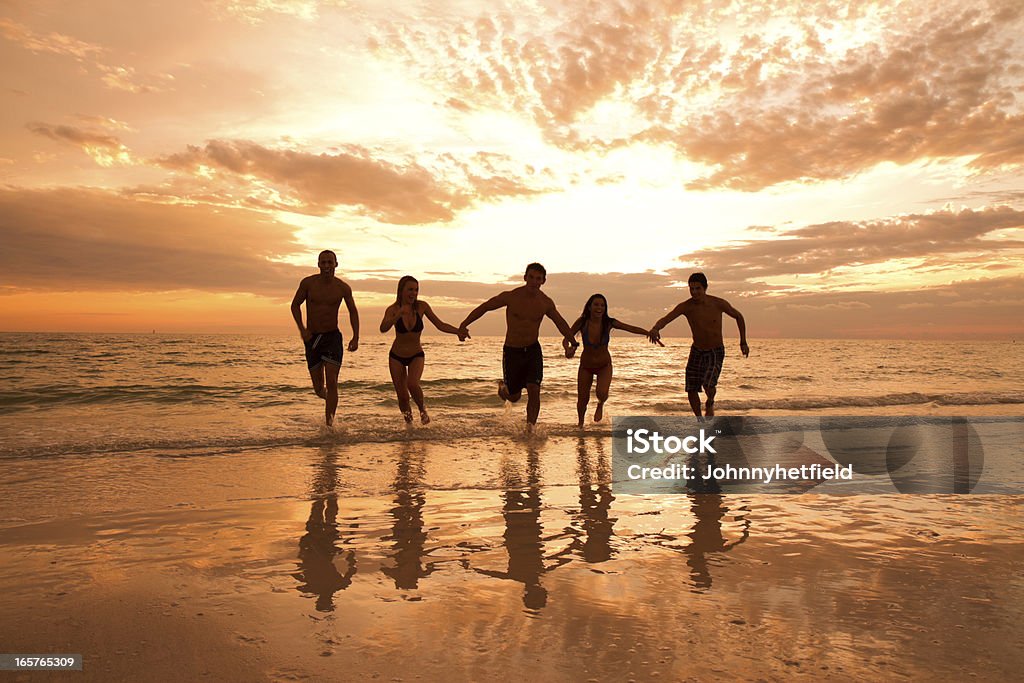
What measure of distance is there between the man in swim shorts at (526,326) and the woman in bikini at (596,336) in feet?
1.36

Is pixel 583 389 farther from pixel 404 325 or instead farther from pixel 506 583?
pixel 506 583

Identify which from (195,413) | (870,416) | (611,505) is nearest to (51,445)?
(195,413)

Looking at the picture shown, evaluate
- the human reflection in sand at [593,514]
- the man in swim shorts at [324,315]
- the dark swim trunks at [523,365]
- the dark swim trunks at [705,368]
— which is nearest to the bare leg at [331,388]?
the man in swim shorts at [324,315]

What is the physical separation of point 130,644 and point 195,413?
12.7m

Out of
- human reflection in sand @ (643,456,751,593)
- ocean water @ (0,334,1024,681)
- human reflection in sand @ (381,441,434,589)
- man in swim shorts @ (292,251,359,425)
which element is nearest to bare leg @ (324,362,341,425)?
man in swim shorts @ (292,251,359,425)

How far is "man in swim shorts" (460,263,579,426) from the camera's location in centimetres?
945

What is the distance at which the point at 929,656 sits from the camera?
8.42 ft

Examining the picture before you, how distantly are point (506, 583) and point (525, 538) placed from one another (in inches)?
34.8

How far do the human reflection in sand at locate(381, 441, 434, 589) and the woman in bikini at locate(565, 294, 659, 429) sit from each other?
3.85 meters

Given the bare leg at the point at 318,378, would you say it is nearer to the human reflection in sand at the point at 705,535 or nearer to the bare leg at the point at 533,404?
the bare leg at the point at 533,404

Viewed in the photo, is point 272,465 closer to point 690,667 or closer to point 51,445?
point 51,445

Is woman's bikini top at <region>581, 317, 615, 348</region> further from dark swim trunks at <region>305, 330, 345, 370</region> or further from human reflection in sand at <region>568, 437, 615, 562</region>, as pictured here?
dark swim trunks at <region>305, 330, 345, 370</region>

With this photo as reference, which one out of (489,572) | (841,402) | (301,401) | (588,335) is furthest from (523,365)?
(841,402)

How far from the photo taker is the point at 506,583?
11.1 ft
